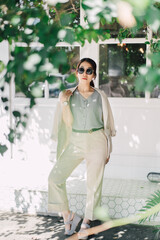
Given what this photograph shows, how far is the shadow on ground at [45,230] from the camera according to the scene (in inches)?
165

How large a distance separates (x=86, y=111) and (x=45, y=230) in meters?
1.53

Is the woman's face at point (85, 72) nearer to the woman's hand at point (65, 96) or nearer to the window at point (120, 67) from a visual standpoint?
the woman's hand at point (65, 96)

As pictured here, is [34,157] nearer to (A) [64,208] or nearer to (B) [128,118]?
(B) [128,118]

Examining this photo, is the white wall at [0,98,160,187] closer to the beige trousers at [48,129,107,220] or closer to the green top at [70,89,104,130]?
the beige trousers at [48,129,107,220]

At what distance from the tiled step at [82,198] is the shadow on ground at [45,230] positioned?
0.18 meters

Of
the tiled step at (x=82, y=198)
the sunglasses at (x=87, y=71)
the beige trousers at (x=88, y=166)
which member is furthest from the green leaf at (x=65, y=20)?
the tiled step at (x=82, y=198)

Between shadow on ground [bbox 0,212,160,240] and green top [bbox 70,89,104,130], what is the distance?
128cm

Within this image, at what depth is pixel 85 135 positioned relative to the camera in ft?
13.3

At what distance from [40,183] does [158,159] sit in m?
1.82

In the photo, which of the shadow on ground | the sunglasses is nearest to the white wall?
the shadow on ground

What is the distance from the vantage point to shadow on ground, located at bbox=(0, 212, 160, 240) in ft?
13.8

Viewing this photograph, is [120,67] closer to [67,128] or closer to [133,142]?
[133,142]

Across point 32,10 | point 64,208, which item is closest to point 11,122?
point 64,208

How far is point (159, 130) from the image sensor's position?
564cm
